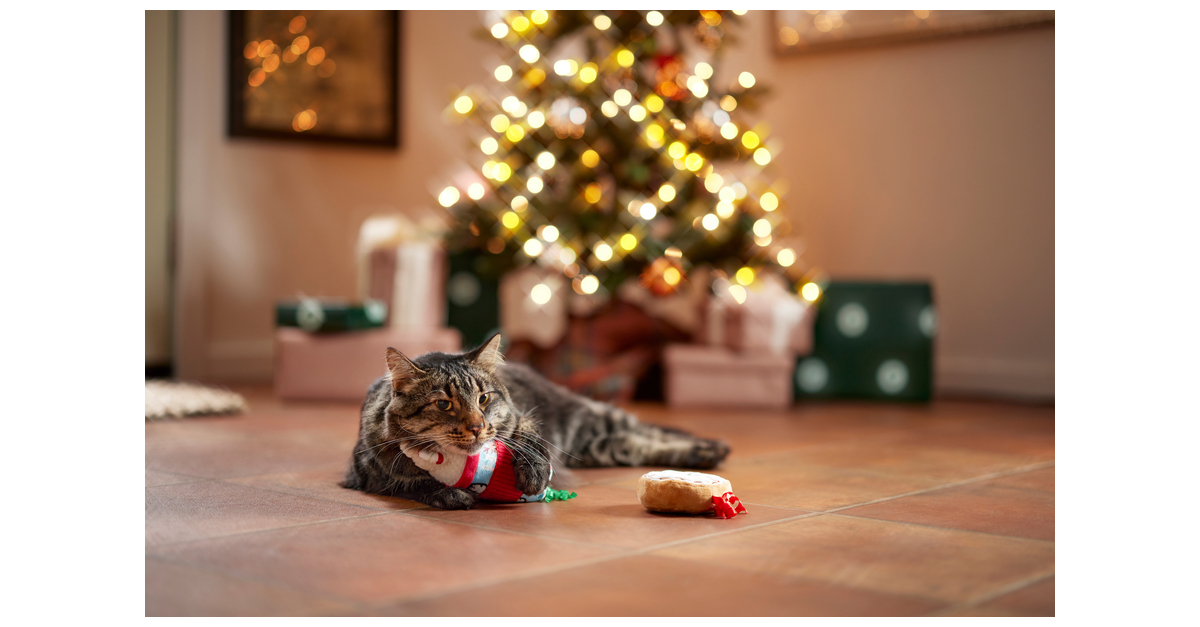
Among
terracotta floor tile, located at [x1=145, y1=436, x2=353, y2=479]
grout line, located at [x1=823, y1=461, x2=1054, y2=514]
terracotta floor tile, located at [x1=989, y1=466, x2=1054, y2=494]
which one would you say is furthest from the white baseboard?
terracotta floor tile, located at [x1=145, y1=436, x2=353, y2=479]

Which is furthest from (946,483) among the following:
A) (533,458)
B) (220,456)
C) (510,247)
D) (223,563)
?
(510,247)

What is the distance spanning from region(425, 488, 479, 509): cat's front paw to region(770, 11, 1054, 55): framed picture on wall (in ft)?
10.9

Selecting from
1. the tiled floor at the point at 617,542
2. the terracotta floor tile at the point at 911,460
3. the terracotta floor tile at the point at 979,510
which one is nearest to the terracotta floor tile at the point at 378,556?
the tiled floor at the point at 617,542

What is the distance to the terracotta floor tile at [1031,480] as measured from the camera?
2.39 m

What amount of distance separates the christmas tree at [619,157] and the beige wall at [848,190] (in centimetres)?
87

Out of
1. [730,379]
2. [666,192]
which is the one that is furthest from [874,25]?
[730,379]

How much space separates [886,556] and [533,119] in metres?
2.71

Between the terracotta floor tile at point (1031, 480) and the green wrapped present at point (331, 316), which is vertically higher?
the green wrapped present at point (331, 316)

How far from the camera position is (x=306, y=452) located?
9.36 ft

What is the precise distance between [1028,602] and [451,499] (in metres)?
1.05

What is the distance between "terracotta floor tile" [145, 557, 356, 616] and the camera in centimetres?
140

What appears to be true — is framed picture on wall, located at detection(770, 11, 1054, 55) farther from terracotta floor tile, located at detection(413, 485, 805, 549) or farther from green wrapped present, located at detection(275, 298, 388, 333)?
terracotta floor tile, located at detection(413, 485, 805, 549)

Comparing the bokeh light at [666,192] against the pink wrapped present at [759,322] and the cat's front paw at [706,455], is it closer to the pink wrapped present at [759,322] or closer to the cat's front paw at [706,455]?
the pink wrapped present at [759,322]

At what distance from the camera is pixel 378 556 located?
170 cm
